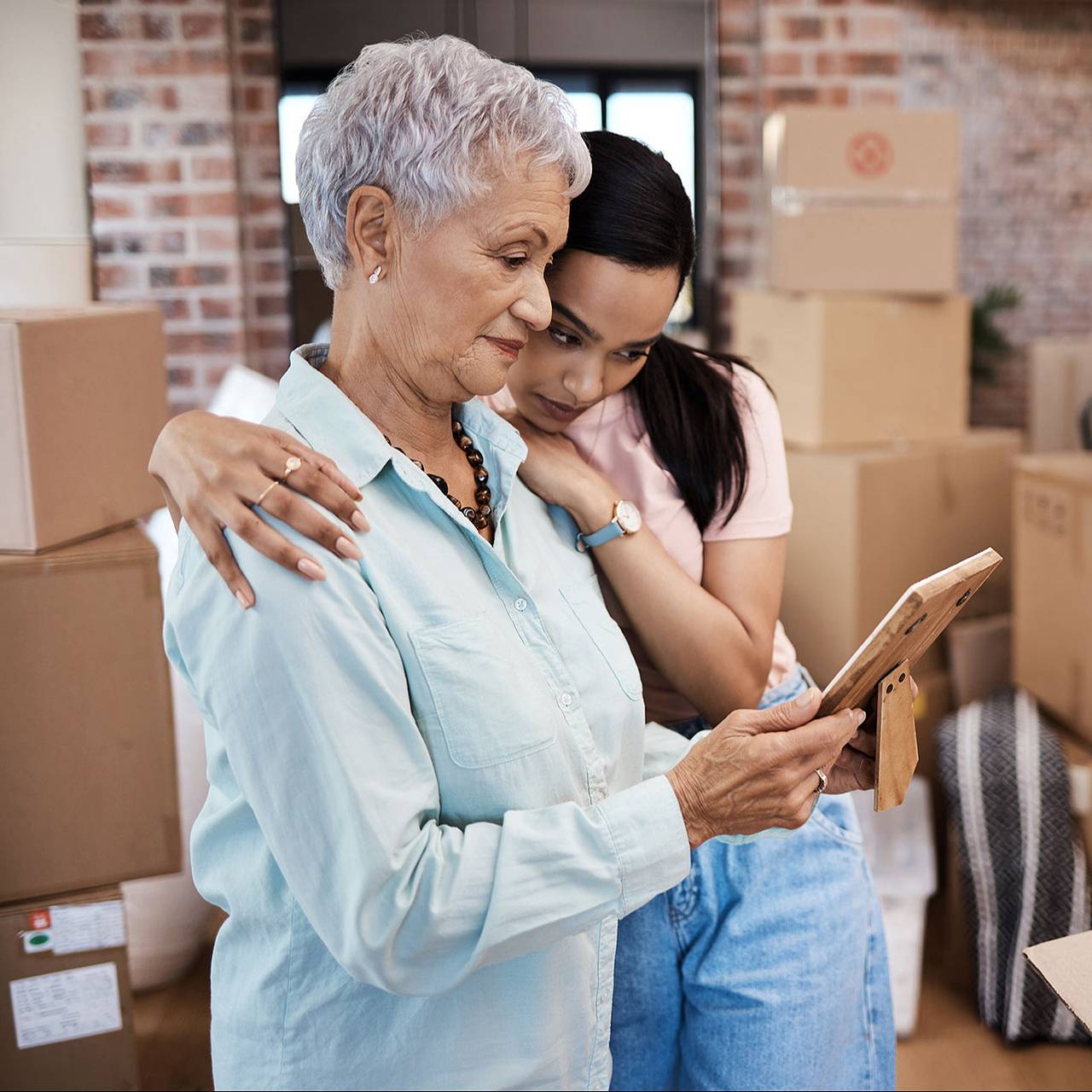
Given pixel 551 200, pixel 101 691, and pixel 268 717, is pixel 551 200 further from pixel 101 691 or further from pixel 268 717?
pixel 101 691

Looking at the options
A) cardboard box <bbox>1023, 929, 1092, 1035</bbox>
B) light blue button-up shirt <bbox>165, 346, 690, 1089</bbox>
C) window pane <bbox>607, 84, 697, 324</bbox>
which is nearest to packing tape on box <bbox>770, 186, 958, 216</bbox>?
window pane <bbox>607, 84, 697, 324</bbox>

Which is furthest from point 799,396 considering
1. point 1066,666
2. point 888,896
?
point 888,896

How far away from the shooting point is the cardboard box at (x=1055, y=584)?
244cm

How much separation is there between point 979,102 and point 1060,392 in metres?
0.93

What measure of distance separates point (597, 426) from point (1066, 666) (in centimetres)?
149

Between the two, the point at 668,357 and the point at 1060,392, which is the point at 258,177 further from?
the point at 1060,392

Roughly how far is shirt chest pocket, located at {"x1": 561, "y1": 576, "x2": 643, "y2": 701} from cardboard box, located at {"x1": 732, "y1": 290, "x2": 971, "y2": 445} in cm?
165

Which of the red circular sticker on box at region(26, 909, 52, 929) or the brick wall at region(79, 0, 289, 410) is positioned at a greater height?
the brick wall at region(79, 0, 289, 410)

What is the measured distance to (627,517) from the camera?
1329 mm

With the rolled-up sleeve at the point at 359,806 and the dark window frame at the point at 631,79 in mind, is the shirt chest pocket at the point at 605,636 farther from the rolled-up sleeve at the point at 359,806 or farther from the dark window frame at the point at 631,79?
the dark window frame at the point at 631,79

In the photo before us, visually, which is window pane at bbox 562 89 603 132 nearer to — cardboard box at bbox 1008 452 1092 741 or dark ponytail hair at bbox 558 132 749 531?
cardboard box at bbox 1008 452 1092 741

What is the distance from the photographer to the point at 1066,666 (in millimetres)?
2504

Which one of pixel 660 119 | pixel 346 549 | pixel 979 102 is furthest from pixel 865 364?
pixel 346 549

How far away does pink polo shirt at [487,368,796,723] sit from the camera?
1444mm
